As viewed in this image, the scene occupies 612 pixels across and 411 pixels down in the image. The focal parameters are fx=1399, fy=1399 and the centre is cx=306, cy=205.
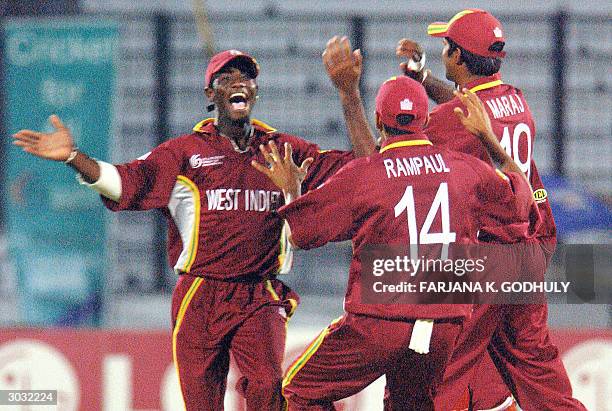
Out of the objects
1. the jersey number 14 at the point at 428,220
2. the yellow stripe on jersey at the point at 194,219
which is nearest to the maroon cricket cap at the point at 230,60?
the yellow stripe on jersey at the point at 194,219

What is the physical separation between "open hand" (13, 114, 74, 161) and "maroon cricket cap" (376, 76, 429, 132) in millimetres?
1411

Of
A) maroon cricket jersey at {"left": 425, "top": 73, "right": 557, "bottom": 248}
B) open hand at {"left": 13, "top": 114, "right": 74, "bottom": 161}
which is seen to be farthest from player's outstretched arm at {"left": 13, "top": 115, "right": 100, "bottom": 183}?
maroon cricket jersey at {"left": 425, "top": 73, "right": 557, "bottom": 248}

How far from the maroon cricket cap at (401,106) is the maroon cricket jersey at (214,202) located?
86 cm

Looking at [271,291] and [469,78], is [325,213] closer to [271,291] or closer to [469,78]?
[271,291]

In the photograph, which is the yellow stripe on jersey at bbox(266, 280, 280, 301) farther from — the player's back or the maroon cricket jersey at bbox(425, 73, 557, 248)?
the maroon cricket jersey at bbox(425, 73, 557, 248)

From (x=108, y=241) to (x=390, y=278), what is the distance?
6514 millimetres

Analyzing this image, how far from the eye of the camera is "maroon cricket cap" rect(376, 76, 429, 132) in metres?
5.93

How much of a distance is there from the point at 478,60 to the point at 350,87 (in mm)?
617

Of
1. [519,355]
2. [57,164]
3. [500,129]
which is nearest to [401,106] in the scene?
[500,129]

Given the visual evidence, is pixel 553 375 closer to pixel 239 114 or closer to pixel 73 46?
pixel 239 114

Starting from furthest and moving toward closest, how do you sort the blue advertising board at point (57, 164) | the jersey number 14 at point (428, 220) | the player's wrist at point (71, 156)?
the blue advertising board at point (57, 164) → the player's wrist at point (71, 156) → the jersey number 14 at point (428, 220)

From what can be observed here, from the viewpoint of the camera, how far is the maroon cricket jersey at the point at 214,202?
21.5ft

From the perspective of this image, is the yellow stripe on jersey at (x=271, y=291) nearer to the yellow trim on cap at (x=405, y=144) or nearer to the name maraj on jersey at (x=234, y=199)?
the name maraj on jersey at (x=234, y=199)

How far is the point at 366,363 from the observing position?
19.2 ft
